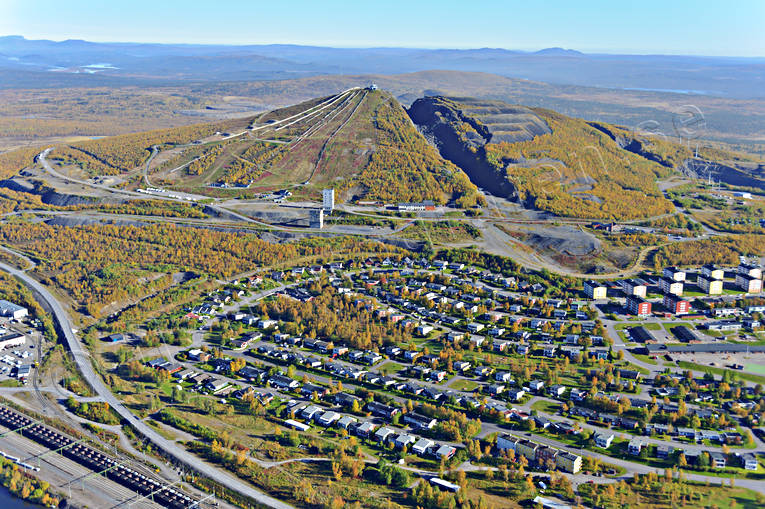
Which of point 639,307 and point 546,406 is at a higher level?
point 639,307

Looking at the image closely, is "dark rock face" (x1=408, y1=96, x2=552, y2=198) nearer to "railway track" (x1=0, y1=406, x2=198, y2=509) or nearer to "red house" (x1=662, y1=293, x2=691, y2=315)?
"red house" (x1=662, y1=293, x2=691, y2=315)

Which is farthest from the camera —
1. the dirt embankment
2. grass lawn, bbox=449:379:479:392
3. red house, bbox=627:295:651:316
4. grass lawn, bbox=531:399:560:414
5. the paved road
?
the dirt embankment

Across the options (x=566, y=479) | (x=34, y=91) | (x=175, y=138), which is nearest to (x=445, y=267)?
(x=566, y=479)

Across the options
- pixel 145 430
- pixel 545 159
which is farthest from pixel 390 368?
pixel 545 159

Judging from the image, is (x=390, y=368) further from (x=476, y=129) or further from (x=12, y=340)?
(x=476, y=129)

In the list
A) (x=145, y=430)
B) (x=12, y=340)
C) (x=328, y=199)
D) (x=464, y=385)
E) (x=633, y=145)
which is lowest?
(x=145, y=430)

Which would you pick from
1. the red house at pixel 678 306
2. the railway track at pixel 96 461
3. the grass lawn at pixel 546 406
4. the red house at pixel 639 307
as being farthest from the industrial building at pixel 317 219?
the railway track at pixel 96 461

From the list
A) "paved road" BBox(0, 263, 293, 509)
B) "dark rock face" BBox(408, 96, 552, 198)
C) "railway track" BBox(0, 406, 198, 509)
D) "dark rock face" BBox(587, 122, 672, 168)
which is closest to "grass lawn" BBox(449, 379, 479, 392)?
"paved road" BBox(0, 263, 293, 509)

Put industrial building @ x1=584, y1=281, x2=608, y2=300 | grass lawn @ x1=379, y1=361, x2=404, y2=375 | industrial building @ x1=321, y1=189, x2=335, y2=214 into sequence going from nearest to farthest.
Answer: grass lawn @ x1=379, y1=361, x2=404, y2=375 → industrial building @ x1=584, y1=281, x2=608, y2=300 → industrial building @ x1=321, y1=189, x2=335, y2=214

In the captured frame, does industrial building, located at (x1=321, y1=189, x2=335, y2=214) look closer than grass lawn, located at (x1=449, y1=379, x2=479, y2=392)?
No
